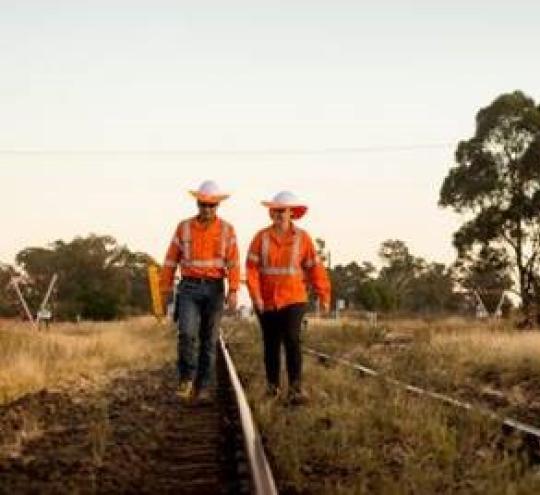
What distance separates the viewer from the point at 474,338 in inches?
931

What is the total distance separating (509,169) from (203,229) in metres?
40.4

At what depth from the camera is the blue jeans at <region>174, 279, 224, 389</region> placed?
11.2m

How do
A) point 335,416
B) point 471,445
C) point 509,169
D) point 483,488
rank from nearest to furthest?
point 483,488 < point 471,445 < point 335,416 < point 509,169

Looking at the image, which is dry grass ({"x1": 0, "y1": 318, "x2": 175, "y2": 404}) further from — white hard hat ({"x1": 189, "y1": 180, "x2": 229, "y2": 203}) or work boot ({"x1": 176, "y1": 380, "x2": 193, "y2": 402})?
white hard hat ({"x1": 189, "y1": 180, "x2": 229, "y2": 203})

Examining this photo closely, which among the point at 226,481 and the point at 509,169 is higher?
the point at 509,169

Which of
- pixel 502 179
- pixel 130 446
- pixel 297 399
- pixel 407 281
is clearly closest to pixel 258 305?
pixel 297 399

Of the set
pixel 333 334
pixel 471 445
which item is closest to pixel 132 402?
pixel 471 445

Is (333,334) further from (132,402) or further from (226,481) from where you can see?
(226,481)

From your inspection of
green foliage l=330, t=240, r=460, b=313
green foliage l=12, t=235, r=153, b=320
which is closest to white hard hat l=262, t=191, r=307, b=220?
green foliage l=12, t=235, r=153, b=320

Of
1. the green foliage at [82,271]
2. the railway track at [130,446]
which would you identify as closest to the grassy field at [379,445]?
the railway track at [130,446]

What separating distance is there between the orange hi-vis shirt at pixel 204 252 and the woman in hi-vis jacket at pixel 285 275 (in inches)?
16.9

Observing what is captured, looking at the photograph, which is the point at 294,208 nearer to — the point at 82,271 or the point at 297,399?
the point at 297,399

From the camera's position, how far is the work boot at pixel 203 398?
11.6m

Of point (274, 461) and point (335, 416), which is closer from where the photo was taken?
point (274, 461)
